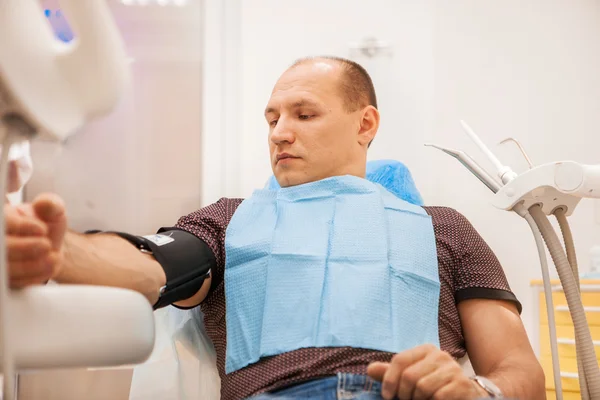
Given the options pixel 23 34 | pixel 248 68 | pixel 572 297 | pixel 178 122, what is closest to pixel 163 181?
pixel 178 122

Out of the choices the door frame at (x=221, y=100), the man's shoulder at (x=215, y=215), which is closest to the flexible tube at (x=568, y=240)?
the man's shoulder at (x=215, y=215)

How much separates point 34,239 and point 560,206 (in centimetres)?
110

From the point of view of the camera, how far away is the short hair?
1662mm

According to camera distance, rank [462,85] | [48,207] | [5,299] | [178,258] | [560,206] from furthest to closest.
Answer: [462,85] → [560,206] → [178,258] → [48,207] → [5,299]

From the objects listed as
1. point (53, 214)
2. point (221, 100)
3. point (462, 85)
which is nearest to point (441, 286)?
point (53, 214)

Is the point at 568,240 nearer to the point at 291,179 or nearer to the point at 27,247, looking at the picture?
the point at 291,179

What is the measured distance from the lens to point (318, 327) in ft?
4.15

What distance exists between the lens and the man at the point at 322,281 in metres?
1.16

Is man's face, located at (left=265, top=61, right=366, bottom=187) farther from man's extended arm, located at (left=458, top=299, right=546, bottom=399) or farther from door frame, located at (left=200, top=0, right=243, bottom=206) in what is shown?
door frame, located at (left=200, top=0, right=243, bottom=206)

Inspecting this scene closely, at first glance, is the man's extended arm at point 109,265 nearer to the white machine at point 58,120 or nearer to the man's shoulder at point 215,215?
the man's shoulder at point 215,215

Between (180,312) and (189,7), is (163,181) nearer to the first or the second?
(189,7)

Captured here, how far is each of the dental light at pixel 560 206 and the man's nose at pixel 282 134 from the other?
0.43 metres

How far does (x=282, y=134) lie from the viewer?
1.54 metres

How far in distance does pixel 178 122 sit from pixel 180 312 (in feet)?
5.01
